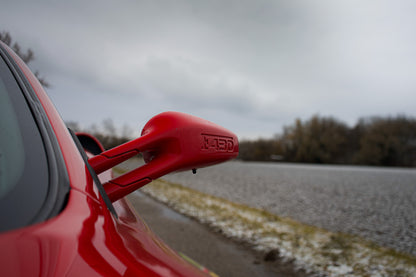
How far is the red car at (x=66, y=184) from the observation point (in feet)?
1.47

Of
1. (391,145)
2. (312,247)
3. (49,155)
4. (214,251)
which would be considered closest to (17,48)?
(49,155)

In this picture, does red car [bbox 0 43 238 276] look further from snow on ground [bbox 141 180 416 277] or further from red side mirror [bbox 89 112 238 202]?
snow on ground [bbox 141 180 416 277]

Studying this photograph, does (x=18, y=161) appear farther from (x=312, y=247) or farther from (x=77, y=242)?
(x=312, y=247)

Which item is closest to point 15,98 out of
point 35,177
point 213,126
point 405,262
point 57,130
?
point 57,130

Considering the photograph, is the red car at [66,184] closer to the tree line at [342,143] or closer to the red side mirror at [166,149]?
the red side mirror at [166,149]

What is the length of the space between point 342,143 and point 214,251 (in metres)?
62.6

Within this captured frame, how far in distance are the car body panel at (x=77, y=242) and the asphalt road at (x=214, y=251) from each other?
8.49ft

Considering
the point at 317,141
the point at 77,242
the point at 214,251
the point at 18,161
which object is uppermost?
the point at 317,141

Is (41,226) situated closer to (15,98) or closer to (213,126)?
(15,98)

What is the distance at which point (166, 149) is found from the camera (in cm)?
80

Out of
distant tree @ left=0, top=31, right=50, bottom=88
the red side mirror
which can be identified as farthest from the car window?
distant tree @ left=0, top=31, right=50, bottom=88

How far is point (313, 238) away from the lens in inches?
161

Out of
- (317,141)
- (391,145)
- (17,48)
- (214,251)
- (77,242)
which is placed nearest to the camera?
(77,242)

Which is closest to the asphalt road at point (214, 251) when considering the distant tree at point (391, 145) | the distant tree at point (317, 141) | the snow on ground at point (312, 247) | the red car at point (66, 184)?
the snow on ground at point (312, 247)
